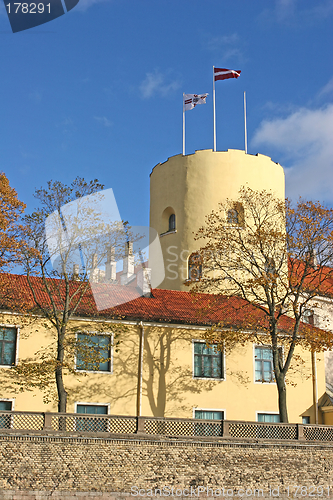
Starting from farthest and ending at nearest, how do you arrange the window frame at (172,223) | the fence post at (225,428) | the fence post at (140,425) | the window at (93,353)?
the window frame at (172,223) → the window at (93,353) → the fence post at (225,428) → the fence post at (140,425)

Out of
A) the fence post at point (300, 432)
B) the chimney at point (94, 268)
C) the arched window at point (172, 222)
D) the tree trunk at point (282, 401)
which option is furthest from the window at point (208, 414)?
the arched window at point (172, 222)

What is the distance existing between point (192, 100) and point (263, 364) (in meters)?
19.3

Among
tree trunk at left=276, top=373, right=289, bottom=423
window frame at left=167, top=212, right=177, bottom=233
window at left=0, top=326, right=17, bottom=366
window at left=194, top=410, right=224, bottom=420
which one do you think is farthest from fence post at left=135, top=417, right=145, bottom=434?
window frame at left=167, top=212, right=177, bottom=233

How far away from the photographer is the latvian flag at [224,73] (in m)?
39.5

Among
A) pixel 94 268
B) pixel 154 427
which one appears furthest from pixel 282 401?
pixel 94 268

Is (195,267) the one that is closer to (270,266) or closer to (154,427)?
(270,266)

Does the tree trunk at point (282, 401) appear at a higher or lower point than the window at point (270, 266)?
lower

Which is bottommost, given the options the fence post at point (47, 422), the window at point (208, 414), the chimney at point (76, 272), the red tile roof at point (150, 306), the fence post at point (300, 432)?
the fence post at point (300, 432)

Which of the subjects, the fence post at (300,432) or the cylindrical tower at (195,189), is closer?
the fence post at (300,432)

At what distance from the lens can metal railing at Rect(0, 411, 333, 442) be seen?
21016mm

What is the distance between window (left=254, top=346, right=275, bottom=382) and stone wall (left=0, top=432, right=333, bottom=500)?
22.3ft

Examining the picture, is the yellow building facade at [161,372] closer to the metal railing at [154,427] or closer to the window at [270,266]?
the window at [270,266]

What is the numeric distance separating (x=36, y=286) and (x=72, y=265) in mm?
4388

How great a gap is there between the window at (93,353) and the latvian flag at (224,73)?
20.7 metres
